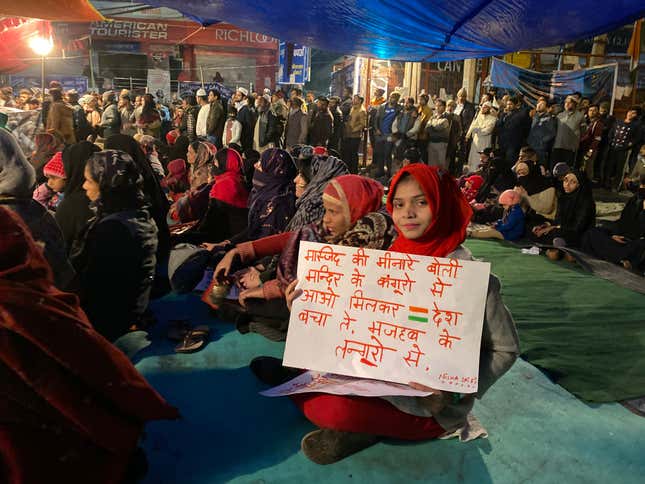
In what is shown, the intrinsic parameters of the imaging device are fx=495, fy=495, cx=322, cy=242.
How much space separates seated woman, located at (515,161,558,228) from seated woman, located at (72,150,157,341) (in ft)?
14.9

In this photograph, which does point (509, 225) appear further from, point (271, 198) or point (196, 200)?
point (196, 200)

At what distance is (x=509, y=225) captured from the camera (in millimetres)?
5625

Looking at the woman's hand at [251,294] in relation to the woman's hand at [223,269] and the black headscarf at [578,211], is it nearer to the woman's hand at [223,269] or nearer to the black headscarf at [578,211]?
the woman's hand at [223,269]

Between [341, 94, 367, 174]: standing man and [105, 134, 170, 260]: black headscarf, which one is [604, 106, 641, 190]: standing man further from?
[105, 134, 170, 260]: black headscarf

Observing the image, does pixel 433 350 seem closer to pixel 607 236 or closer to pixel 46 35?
pixel 607 236

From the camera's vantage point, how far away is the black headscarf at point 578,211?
17.1 feet

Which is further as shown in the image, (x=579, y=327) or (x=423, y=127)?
(x=423, y=127)

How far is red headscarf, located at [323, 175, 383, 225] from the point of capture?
236 centimetres

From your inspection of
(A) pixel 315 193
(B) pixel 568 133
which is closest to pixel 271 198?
(A) pixel 315 193

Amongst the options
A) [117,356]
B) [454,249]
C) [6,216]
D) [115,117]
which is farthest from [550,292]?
[115,117]

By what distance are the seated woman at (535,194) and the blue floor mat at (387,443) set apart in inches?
143

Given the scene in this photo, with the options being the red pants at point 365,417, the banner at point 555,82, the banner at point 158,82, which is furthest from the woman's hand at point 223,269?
the banner at point 158,82

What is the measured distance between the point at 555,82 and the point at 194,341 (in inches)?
407

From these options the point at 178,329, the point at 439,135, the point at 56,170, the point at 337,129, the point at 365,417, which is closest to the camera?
the point at 365,417
